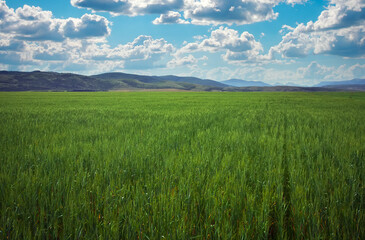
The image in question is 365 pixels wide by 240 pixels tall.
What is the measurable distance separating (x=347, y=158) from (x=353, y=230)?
2.38 meters

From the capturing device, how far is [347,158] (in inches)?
149

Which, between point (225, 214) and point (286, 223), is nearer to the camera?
point (225, 214)

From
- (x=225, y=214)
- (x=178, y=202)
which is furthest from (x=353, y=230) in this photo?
(x=178, y=202)

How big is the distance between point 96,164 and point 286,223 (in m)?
2.80

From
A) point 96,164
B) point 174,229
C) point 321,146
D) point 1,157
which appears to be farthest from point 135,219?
point 321,146

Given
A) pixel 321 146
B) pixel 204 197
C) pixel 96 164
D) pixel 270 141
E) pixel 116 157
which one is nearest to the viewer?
pixel 204 197

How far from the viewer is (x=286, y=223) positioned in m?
2.15

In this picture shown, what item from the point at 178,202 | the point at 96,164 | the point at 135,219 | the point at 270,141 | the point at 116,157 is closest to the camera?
the point at 135,219

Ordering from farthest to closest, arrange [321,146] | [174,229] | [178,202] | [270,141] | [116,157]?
[270,141] < [321,146] < [116,157] < [178,202] < [174,229]

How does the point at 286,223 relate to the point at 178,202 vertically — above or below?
below

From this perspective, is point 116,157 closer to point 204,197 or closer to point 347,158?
point 204,197

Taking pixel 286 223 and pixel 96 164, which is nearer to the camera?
pixel 286 223

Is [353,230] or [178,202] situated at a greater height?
[178,202]

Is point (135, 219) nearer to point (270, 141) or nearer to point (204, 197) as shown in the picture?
point (204, 197)
